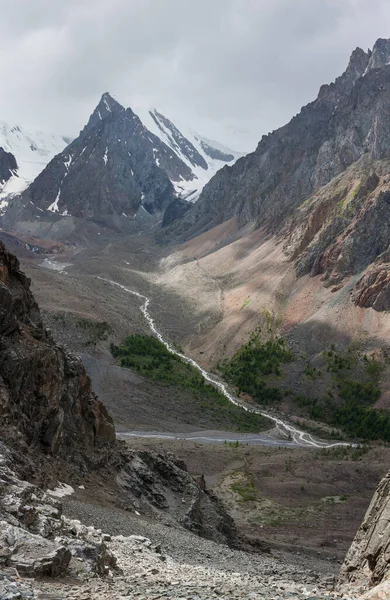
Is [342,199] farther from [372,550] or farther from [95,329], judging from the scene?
[372,550]

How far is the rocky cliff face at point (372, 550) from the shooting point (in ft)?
46.7

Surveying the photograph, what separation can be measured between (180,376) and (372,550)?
3209 inches

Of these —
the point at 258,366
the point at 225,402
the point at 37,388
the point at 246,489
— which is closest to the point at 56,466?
the point at 37,388

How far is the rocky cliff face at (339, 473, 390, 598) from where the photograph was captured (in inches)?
561

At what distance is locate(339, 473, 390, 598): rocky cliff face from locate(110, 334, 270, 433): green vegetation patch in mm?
66677

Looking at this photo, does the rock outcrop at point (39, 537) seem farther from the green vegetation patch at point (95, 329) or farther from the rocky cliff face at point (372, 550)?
the green vegetation patch at point (95, 329)

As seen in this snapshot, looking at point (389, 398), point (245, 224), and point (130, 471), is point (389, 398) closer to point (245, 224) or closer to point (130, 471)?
point (130, 471)

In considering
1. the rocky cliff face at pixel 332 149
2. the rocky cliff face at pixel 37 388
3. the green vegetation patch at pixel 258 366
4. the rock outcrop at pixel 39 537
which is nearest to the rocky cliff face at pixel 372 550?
the rock outcrop at pixel 39 537

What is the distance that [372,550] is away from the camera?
15055 mm

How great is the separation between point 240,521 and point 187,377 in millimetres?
53411

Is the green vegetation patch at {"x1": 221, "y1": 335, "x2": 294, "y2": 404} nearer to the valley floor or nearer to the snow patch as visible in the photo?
the valley floor

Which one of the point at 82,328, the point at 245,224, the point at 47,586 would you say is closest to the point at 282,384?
the point at 82,328

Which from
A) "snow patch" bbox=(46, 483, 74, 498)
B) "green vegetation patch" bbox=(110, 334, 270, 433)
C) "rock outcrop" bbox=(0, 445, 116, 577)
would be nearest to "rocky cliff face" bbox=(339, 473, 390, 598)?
"rock outcrop" bbox=(0, 445, 116, 577)

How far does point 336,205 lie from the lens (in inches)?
5325
